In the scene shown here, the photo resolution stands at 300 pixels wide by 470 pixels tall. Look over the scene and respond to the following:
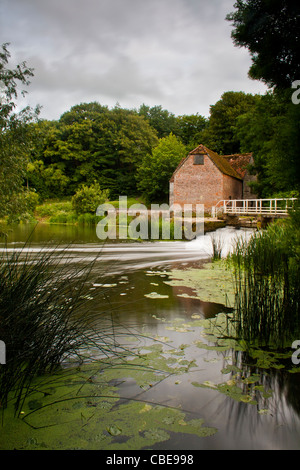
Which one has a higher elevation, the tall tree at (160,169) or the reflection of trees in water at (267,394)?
the tall tree at (160,169)

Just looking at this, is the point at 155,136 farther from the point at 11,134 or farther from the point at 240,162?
the point at 11,134

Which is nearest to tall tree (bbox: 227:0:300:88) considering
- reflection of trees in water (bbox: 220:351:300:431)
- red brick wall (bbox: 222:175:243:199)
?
reflection of trees in water (bbox: 220:351:300:431)

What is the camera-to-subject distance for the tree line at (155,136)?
195 inches

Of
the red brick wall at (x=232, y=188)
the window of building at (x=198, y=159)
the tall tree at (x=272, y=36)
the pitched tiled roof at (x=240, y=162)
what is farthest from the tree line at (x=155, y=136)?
the window of building at (x=198, y=159)

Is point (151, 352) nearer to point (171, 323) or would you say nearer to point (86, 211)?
point (171, 323)

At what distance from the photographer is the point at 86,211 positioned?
3531 centimetres

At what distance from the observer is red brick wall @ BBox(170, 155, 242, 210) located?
1182 inches

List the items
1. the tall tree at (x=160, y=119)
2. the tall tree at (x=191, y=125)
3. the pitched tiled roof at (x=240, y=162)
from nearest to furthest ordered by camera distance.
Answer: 1. the pitched tiled roof at (x=240, y=162)
2. the tall tree at (x=191, y=125)
3. the tall tree at (x=160, y=119)

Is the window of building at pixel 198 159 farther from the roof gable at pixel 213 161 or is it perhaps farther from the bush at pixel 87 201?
the bush at pixel 87 201

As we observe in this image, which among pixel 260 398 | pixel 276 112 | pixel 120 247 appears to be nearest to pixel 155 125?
pixel 120 247

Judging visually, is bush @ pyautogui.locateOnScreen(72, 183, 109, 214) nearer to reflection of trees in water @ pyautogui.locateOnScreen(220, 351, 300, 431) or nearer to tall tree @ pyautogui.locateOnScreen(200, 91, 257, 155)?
tall tree @ pyautogui.locateOnScreen(200, 91, 257, 155)

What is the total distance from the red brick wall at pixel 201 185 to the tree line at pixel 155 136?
9.57 ft


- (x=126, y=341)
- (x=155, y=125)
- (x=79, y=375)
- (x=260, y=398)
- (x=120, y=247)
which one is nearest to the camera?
(x=260, y=398)

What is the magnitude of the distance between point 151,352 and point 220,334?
3.68ft
